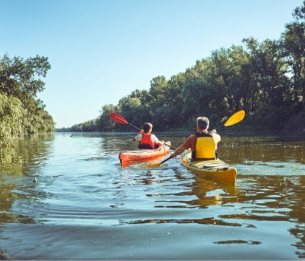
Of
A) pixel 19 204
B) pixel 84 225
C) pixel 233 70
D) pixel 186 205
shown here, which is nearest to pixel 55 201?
pixel 19 204

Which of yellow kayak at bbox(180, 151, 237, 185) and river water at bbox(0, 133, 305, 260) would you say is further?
yellow kayak at bbox(180, 151, 237, 185)

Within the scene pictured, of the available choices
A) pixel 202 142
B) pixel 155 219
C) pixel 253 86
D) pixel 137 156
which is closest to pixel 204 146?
pixel 202 142

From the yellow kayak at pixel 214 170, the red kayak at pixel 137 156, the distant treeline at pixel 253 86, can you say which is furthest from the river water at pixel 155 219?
the distant treeline at pixel 253 86

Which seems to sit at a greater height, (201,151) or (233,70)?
(233,70)

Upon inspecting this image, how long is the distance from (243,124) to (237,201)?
4289cm

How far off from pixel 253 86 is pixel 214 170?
1640 inches

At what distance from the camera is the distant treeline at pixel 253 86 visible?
3974 cm

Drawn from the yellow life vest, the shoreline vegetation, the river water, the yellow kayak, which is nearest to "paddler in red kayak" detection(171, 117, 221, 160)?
the yellow life vest

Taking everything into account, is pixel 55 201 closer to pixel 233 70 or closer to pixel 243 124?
pixel 243 124

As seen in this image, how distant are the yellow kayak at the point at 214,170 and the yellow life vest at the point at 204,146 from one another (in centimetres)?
21

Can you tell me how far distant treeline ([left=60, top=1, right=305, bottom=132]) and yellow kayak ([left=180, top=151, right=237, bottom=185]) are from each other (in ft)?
108

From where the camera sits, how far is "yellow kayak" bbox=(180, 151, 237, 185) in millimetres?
6934

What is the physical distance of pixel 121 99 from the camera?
124m

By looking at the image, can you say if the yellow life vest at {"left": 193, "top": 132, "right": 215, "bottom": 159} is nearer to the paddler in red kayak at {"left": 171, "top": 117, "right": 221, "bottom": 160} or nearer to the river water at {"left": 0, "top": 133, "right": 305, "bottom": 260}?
the paddler in red kayak at {"left": 171, "top": 117, "right": 221, "bottom": 160}
